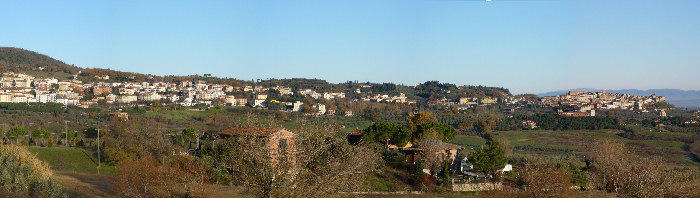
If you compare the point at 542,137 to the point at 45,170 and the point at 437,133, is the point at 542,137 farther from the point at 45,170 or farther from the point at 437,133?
the point at 45,170

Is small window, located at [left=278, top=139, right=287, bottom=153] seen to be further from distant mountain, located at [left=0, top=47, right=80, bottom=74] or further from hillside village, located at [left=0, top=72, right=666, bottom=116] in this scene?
distant mountain, located at [left=0, top=47, right=80, bottom=74]

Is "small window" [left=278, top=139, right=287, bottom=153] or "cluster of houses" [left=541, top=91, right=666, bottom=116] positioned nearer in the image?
"small window" [left=278, top=139, right=287, bottom=153]

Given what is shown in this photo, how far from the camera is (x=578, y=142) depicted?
51188 mm

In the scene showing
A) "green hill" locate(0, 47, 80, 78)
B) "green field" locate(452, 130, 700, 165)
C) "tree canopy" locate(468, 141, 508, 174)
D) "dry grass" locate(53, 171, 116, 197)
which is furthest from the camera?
"green hill" locate(0, 47, 80, 78)

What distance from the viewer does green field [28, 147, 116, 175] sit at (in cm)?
3052

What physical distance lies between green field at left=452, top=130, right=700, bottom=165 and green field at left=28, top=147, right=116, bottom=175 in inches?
1207

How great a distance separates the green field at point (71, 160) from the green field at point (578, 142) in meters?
30.6

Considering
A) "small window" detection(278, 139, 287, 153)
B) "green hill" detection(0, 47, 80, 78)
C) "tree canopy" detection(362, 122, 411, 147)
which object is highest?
"green hill" detection(0, 47, 80, 78)

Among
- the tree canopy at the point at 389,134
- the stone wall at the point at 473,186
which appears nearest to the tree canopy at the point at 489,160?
the stone wall at the point at 473,186

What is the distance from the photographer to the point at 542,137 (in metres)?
55.3

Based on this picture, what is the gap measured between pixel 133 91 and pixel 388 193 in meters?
79.5

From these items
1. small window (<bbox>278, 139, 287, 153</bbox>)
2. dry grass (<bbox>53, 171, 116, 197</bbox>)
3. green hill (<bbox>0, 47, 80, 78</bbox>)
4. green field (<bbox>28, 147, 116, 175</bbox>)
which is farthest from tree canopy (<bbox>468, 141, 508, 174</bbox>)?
green hill (<bbox>0, 47, 80, 78</bbox>)

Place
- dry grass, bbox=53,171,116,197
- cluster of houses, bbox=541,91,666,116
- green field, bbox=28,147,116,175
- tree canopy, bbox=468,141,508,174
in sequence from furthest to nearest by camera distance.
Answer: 1. cluster of houses, bbox=541,91,666,116
2. green field, bbox=28,147,116,175
3. tree canopy, bbox=468,141,508,174
4. dry grass, bbox=53,171,116,197

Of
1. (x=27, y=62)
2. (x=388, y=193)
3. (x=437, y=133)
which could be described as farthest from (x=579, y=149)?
(x=27, y=62)
